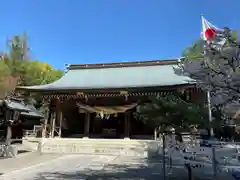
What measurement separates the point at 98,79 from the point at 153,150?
7836 millimetres

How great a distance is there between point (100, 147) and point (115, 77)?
252 inches

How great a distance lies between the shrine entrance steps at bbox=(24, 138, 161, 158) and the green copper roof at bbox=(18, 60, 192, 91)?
336 centimetres

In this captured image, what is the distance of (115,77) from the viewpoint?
62.0ft

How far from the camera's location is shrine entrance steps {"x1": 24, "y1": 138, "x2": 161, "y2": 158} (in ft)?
43.6

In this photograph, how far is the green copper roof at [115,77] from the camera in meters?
16.4

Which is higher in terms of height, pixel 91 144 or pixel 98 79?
pixel 98 79

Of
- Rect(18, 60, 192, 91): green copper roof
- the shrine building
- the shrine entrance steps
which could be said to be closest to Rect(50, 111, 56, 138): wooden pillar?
the shrine building

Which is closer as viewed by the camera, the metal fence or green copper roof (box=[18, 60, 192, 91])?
the metal fence

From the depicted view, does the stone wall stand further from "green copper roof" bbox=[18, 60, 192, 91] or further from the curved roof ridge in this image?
the curved roof ridge

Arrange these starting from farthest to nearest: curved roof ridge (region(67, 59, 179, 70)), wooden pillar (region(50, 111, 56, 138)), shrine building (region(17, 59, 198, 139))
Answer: curved roof ridge (region(67, 59, 179, 70)) < wooden pillar (region(50, 111, 56, 138)) < shrine building (region(17, 59, 198, 139))

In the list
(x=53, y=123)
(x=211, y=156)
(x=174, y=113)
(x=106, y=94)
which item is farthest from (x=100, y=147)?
(x=211, y=156)

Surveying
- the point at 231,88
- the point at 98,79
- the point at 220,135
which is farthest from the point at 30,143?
the point at 231,88

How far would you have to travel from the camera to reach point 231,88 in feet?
15.5

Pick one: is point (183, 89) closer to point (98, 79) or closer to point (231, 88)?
point (98, 79)
